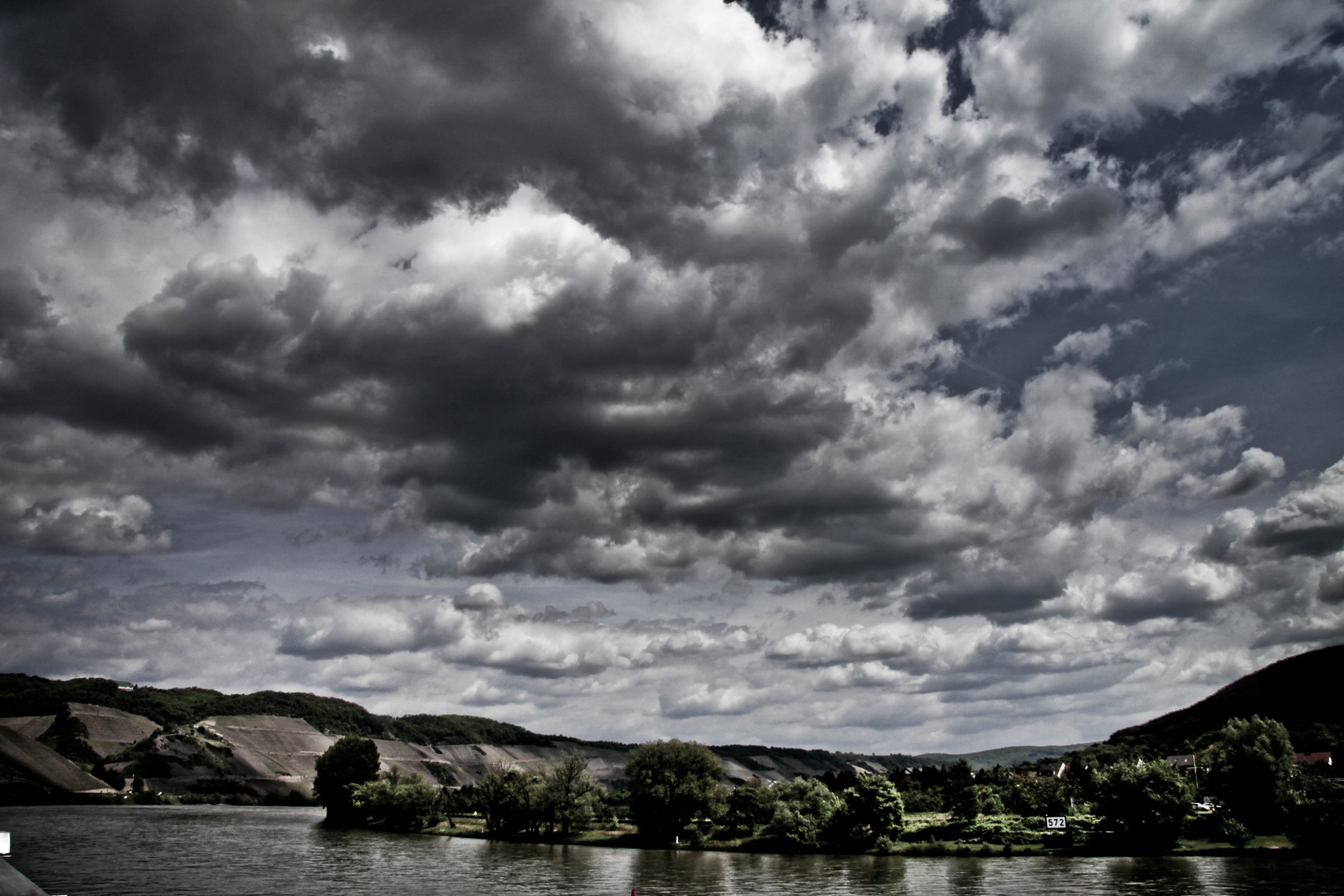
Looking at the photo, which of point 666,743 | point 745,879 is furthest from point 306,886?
point 666,743

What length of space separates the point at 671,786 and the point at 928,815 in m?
70.4

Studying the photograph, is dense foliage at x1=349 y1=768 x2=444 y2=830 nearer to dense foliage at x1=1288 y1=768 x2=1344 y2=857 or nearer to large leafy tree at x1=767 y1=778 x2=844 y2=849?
large leafy tree at x1=767 y1=778 x2=844 y2=849

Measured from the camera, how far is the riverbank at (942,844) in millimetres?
109125

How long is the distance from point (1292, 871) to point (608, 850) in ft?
299

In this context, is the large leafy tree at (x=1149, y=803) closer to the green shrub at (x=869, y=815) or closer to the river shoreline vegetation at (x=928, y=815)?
the river shoreline vegetation at (x=928, y=815)

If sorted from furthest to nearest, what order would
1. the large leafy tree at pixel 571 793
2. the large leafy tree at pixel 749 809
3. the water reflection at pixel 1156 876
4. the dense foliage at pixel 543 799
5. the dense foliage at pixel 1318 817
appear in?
1. the dense foliage at pixel 543 799
2. the large leafy tree at pixel 571 793
3. the large leafy tree at pixel 749 809
4. the dense foliage at pixel 1318 817
5. the water reflection at pixel 1156 876

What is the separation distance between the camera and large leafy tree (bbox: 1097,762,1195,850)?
368ft

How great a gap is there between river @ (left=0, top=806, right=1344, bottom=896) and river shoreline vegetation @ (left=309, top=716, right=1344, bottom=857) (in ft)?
26.7

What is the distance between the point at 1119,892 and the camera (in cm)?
7625

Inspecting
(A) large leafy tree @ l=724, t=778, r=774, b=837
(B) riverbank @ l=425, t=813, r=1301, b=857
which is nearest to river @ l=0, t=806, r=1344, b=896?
(B) riverbank @ l=425, t=813, r=1301, b=857

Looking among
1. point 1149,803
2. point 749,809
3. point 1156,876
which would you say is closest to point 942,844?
point 1149,803

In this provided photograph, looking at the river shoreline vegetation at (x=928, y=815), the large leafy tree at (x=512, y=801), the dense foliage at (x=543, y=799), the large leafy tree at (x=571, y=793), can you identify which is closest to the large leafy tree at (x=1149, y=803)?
the river shoreline vegetation at (x=928, y=815)

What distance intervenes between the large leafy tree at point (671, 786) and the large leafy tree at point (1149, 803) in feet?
204

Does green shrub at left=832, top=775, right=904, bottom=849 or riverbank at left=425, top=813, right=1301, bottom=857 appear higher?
green shrub at left=832, top=775, right=904, bottom=849
